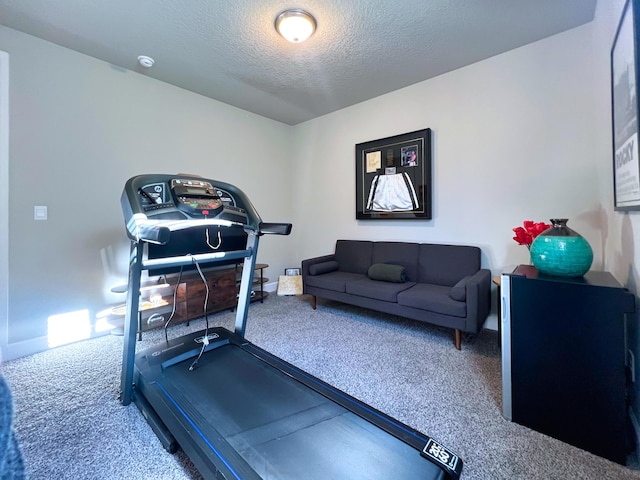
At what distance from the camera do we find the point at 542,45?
8.12ft

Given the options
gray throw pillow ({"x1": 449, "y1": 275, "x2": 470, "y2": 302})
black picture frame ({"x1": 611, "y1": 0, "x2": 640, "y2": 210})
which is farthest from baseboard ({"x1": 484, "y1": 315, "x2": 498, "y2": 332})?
black picture frame ({"x1": 611, "y1": 0, "x2": 640, "y2": 210})

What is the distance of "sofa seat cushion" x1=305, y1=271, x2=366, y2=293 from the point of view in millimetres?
3189

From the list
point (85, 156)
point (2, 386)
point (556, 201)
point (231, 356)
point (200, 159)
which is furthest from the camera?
point (200, 159)

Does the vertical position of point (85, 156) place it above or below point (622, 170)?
above

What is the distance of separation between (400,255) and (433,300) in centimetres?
92

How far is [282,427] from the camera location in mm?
1239

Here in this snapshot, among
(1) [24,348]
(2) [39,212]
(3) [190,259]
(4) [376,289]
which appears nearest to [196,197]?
(3) [190,259]

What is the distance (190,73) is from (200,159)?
942 millimetres

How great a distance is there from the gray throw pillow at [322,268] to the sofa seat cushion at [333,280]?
0.17ft

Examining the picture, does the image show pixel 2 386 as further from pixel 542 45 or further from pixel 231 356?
pixel 542 45

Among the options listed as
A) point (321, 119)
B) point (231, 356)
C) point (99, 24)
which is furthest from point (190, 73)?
point (231, 356)

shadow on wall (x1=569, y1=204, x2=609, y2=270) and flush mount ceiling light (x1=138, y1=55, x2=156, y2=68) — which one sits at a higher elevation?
flush mount ceiling light (x1=138, y1=55, x2=156, y2=68)

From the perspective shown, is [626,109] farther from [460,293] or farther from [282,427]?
[282,427]

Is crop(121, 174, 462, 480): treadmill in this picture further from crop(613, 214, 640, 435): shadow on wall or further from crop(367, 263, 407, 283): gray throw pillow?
crop(367, 263, 407, 283): gray throw pillow
